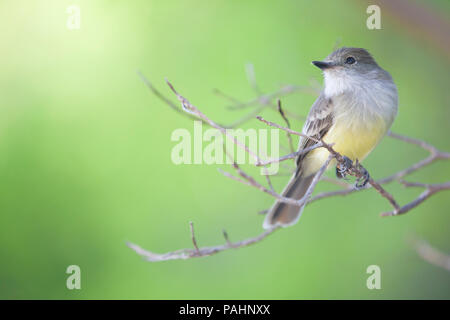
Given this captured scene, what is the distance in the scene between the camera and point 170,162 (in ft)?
18.2

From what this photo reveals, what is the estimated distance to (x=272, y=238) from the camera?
5402mm

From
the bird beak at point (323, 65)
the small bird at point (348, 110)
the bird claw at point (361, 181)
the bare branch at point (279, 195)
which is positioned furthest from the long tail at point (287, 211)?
the bird beak at point (323, 65)

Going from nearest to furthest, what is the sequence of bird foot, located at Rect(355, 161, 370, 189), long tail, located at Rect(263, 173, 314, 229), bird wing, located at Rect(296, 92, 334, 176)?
bird foot, located at Rect(355, 161, 370, 189)
bird wing, located at Rect(296, 92, 334, 176)
long tail, located at Rect(263, 173, 314, 229)

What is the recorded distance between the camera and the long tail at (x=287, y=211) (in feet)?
15.3

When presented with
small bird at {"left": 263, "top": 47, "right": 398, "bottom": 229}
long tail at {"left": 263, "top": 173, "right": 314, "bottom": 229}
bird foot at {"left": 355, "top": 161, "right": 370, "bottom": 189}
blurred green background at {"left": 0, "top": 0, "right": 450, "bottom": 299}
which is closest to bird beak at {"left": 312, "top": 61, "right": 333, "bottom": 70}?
small bird at {"left": 263, "top": 47, "right": 398, "bottom": 229}

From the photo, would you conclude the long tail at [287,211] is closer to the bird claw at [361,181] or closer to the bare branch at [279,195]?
the bare branch at [279,195]

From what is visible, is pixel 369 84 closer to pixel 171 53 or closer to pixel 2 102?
pixel 171 53

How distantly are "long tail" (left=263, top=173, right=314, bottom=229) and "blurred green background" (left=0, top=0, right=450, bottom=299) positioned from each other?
560 millimetres

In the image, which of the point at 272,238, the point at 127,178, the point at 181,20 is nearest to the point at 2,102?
the point at 127,178

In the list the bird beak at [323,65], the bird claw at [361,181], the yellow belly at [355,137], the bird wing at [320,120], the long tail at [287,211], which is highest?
the bird beak at [323,65]

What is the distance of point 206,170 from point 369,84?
5.90 feet

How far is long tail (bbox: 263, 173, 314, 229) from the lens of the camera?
4.66 meters

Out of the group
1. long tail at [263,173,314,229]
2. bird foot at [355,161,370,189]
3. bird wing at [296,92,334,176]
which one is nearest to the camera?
bird foot at [355,161,370,189]

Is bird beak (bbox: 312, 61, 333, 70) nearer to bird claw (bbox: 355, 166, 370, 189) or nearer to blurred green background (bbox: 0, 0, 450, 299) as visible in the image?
bird claw (bbox: 355, 166, 370, 189)
